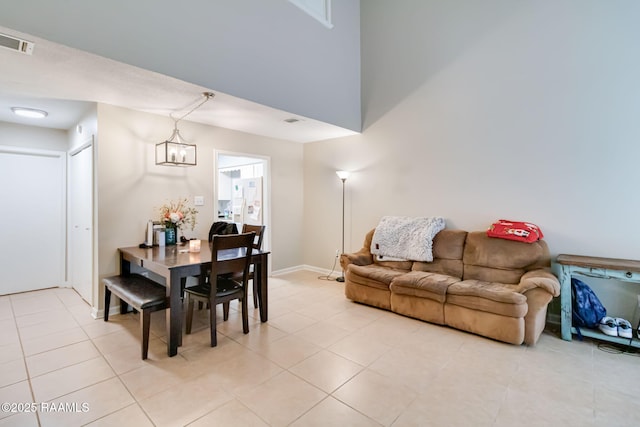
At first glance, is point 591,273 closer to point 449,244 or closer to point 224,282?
point 449,244

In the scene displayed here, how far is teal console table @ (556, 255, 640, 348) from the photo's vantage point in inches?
101

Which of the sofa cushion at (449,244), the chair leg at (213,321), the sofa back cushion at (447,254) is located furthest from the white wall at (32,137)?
the sofa cushion at (449,244)

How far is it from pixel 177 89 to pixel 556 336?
175 inches

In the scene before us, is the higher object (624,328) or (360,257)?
(360,257)

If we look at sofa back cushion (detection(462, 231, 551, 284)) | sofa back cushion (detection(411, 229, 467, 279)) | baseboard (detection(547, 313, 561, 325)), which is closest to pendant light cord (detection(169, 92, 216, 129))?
sofa back cushion (detection(411, 229, 467, 279))

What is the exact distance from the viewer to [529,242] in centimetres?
315

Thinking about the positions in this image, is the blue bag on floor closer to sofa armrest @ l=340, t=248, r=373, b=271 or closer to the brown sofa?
the brown sofa

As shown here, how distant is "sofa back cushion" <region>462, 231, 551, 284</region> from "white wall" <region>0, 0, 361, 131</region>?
2.46 metres

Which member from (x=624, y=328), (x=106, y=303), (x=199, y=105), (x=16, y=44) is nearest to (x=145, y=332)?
(x=106, y=303)

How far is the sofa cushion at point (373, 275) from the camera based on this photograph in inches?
140

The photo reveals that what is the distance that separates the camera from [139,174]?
11.9 ft

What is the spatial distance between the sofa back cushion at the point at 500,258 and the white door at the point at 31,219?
19.0 ft

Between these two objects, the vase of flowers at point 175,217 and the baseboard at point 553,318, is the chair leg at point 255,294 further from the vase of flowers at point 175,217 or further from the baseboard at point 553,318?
the baseboard at point 553,318

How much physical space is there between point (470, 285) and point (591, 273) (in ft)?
3.29
